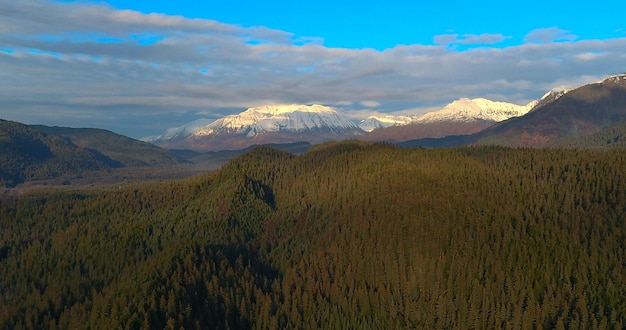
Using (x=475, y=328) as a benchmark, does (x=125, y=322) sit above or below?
above

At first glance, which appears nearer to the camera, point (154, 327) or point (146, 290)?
point (154, 327)

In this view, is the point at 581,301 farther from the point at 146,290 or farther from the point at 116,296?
the point at 116,296

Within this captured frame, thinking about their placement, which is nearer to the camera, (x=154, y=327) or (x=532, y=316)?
(x=154, y=327)

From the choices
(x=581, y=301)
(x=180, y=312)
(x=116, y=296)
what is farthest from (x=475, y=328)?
(x=116, y=296)

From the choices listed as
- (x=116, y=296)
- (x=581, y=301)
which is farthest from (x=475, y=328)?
(x=116, y=296)

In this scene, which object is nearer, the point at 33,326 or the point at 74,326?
the point at 74,326

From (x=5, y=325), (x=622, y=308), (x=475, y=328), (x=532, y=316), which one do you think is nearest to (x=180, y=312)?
(x=5, y=325)

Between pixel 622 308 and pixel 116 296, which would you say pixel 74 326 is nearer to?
pixel 116 296

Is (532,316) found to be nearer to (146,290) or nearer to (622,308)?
(622,308)
